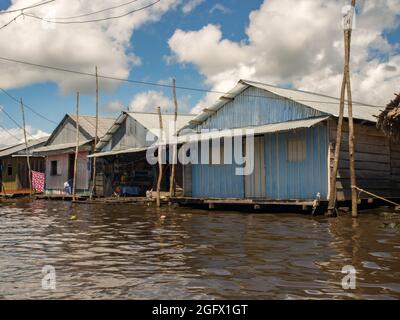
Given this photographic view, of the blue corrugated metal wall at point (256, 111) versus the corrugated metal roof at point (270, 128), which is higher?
the blue corrugated metal wall at point (256, 111)

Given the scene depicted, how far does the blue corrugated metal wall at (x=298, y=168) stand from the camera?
17.0 m

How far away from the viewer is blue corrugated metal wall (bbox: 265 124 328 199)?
55.6 ft

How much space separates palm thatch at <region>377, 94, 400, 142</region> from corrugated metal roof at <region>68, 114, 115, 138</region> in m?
20.6

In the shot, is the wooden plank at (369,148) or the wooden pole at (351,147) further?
the wooden plank at (369,148)

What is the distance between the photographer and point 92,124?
32969 mm

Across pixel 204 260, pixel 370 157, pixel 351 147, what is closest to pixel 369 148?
pixel 370 157

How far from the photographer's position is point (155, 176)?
2675cm

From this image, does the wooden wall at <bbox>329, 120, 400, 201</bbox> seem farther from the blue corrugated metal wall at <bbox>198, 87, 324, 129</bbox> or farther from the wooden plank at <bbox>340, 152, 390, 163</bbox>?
the blue corrugated metal wall at <bbox>198, 87, 324, 129</bbox>

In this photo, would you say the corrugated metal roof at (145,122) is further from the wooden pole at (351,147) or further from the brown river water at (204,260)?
the brown river water at (204,260)

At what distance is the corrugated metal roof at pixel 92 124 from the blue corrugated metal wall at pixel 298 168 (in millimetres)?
15838

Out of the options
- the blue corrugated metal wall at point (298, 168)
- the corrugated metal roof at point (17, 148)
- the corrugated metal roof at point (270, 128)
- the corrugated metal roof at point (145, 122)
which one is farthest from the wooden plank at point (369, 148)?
the corrugated metal roof at point (17, 148)

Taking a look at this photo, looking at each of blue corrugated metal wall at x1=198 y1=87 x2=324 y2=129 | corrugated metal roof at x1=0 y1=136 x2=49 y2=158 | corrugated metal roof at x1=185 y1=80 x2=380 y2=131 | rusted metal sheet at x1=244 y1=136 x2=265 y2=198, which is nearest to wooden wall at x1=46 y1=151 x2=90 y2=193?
corrugated metal roof at x1=0 y1=136 x2=49 y2=158

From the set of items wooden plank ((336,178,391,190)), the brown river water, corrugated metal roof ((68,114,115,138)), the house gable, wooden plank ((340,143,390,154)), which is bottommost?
the brown river water
